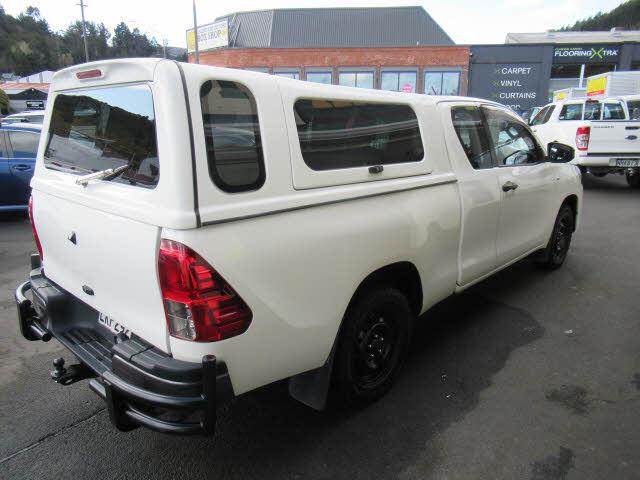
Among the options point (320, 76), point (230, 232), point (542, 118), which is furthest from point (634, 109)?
point (320, 76)

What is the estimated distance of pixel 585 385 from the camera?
314 centimetres

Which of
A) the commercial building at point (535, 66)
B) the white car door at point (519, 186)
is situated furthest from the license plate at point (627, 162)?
the commercial building at point (535, 66)

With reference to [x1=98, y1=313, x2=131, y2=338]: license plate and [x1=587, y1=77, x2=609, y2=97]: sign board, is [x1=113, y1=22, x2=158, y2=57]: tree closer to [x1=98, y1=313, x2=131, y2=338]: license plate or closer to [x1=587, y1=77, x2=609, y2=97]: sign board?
[x1=587, y1=77, x2=609, y2=97]: sign board

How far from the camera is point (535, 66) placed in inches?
1523

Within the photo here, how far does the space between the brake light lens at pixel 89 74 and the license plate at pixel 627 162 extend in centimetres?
1151

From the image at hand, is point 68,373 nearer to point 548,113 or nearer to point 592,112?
point 592,112

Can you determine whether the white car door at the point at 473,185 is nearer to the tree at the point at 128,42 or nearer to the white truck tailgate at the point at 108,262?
the white truck tailgate at the point at 108,262

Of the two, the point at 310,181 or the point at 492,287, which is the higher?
the point at 310,181

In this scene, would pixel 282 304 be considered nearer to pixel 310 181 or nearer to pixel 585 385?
pixel 310 181

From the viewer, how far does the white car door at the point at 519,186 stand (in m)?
3.87

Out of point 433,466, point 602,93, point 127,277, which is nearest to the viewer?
point 127,277


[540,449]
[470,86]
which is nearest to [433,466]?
[540,449]

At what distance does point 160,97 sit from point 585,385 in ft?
10.3

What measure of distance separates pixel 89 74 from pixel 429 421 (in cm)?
269
